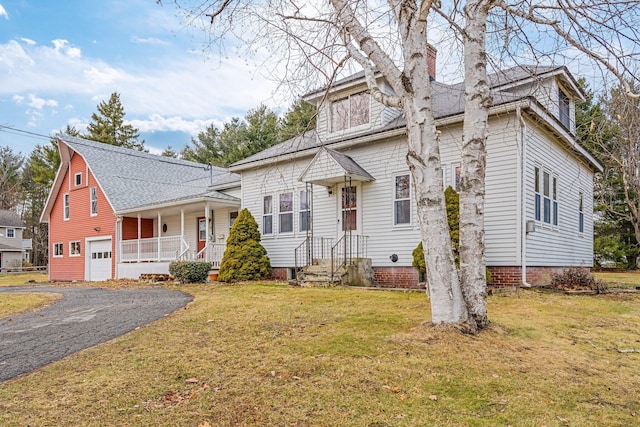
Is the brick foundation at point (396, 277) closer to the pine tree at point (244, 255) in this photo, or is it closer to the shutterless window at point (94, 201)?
the pine tree at point (244, 255)

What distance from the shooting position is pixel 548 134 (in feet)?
38.3

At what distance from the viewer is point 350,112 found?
13750 millimetres

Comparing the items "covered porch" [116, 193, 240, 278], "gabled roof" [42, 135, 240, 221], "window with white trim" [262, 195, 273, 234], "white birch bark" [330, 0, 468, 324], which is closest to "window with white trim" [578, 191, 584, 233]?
"window with white trim" [262, 195, 273, 234]

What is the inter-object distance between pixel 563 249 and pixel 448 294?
33.2 feet

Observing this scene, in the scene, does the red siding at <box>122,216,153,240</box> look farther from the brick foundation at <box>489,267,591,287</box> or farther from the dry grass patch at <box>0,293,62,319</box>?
the brick foundation at <box>489,267,591,287</box>

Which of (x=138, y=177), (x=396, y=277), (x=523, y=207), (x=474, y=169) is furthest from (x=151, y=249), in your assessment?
(x=474, y=169)

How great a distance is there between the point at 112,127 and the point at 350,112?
111ft

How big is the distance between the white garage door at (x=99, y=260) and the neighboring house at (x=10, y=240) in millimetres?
24066

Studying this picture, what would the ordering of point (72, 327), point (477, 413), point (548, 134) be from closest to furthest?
point (477, 413), point (72, 327), point (548, 134)

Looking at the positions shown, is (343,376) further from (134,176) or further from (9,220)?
(9,220)

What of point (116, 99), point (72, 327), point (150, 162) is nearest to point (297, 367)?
point (72, 327)

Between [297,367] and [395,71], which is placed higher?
[395,71]

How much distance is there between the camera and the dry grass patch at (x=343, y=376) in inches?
123

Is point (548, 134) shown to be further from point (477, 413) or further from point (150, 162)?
point (150, 162)
